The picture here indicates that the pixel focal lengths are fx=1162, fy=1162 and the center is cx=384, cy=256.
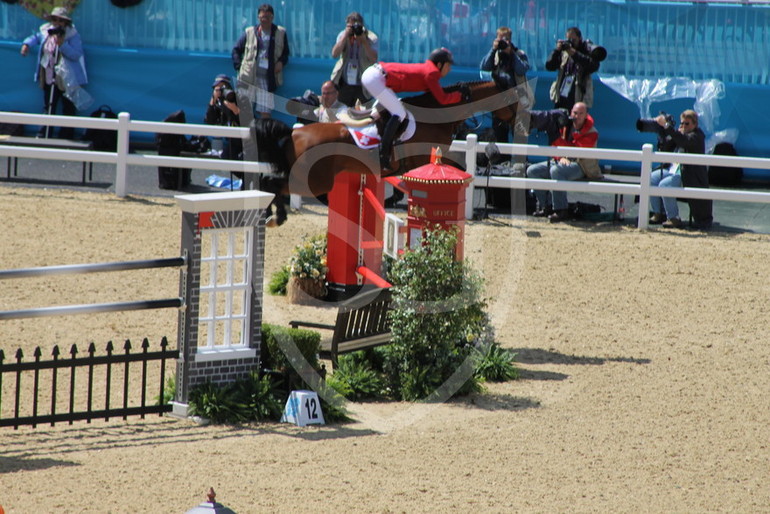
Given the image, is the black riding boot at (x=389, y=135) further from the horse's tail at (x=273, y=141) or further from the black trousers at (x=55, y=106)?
the black trousers at (x=55, y=106)

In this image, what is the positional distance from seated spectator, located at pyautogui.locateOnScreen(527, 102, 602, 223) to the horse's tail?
17.9 feet

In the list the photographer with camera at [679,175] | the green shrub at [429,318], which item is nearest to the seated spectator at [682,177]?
the photographer with camera at [679,175]

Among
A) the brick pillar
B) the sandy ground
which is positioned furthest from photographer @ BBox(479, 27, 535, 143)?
the brick pillar

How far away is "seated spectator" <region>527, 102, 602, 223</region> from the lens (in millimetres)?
15406

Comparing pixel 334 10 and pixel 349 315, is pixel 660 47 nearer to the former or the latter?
pixel 334 10

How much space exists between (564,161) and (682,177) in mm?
1570

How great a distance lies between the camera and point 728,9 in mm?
18219

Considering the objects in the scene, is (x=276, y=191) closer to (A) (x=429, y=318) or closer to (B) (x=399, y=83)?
(B) (x=399, y=83)

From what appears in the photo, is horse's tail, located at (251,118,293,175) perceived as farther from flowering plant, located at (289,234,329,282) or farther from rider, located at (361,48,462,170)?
flowering plant, located at (289,234,329,282)

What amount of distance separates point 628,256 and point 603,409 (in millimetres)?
5025

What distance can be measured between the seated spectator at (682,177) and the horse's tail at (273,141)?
6375mm

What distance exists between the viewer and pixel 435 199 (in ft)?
32.3

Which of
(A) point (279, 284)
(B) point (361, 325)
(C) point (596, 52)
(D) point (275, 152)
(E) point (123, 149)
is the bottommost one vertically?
(A) point (279, 284)

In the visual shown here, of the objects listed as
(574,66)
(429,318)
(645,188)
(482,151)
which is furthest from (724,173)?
(429,318)
